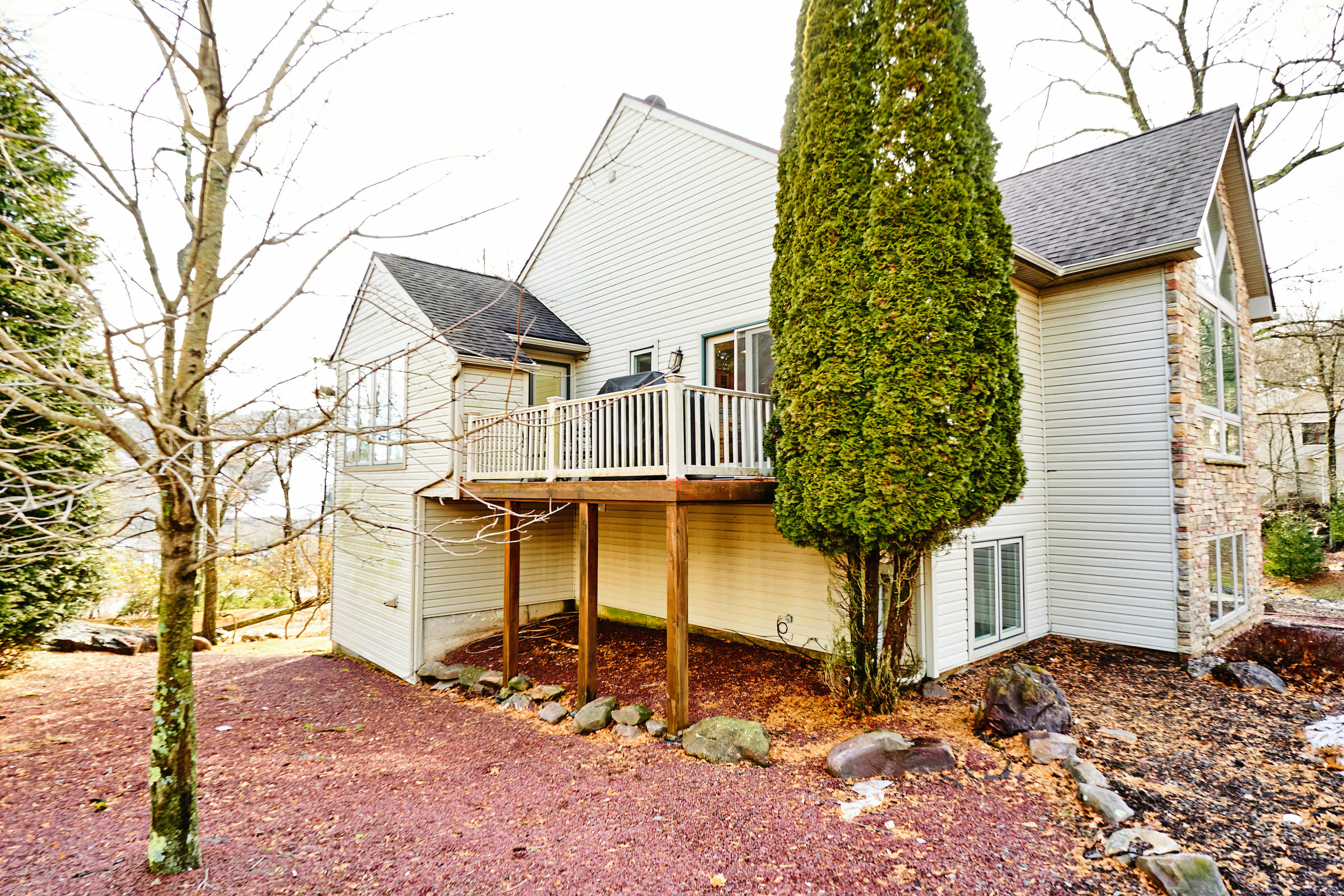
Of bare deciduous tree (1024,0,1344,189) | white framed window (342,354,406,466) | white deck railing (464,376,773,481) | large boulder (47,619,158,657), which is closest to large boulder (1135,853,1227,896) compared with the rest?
white deck railing (464,376,773,481)

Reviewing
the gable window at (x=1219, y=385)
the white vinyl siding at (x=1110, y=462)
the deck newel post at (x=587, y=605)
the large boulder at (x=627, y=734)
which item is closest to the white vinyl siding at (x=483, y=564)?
the deck newel post at (x=587, y=605)

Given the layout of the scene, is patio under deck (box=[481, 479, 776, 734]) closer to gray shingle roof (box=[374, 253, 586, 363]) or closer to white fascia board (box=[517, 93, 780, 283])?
gray shingle roof (box=[374, 253, 586, 363])

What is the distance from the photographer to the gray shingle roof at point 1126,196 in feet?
26.3

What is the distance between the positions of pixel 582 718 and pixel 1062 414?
7.37 meters

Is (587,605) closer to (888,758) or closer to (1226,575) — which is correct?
(888,758)

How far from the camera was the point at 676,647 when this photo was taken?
20.0ft

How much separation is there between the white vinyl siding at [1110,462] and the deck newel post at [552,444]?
669cm

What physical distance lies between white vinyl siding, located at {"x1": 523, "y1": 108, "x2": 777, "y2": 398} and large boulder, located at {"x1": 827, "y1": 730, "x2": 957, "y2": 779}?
5.29 metres

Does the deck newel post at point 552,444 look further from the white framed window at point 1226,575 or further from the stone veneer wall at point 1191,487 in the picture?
the white framed window at point 1226,575

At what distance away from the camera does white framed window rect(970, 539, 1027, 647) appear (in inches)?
302


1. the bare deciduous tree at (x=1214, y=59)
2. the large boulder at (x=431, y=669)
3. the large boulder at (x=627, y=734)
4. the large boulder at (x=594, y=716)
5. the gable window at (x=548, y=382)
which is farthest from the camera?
the bare deciduous tree at (x=1214, y=59)

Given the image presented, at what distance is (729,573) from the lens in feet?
28.9

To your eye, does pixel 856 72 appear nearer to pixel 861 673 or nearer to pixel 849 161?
pixel 849 161

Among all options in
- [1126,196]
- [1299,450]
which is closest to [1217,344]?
[1126,196]
